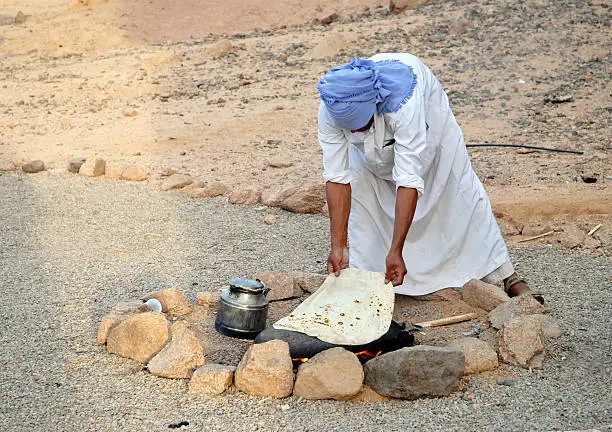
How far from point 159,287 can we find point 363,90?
2.13 meters

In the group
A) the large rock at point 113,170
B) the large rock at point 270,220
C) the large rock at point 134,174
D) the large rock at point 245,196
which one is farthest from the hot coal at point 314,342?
the large rock at point 113,170

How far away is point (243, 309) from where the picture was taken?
441 cm

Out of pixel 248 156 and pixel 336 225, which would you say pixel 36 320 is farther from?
pixel 248 156

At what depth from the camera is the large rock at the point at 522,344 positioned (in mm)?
4164

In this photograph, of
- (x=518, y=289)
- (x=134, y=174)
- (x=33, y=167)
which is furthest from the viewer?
(x=33, y=167)

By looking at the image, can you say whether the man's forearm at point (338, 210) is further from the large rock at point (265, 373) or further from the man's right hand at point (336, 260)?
the large rock at point (265, 373)

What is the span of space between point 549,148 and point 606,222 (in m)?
2.08

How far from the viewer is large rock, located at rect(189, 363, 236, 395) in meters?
3.97

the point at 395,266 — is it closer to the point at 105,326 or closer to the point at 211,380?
the point at 211,380

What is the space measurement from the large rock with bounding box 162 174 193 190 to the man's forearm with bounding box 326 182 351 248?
3.57 m

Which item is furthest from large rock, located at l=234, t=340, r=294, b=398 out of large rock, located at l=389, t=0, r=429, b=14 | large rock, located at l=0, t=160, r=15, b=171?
large rock, located at l=389, t=0, r=429, b=14

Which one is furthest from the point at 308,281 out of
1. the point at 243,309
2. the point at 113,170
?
the point at 113,170

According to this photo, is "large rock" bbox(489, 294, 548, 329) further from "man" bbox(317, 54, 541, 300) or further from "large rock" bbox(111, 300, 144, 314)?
"large rock" bbox(111, 300, 144, 314)

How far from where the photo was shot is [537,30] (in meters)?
11.8
